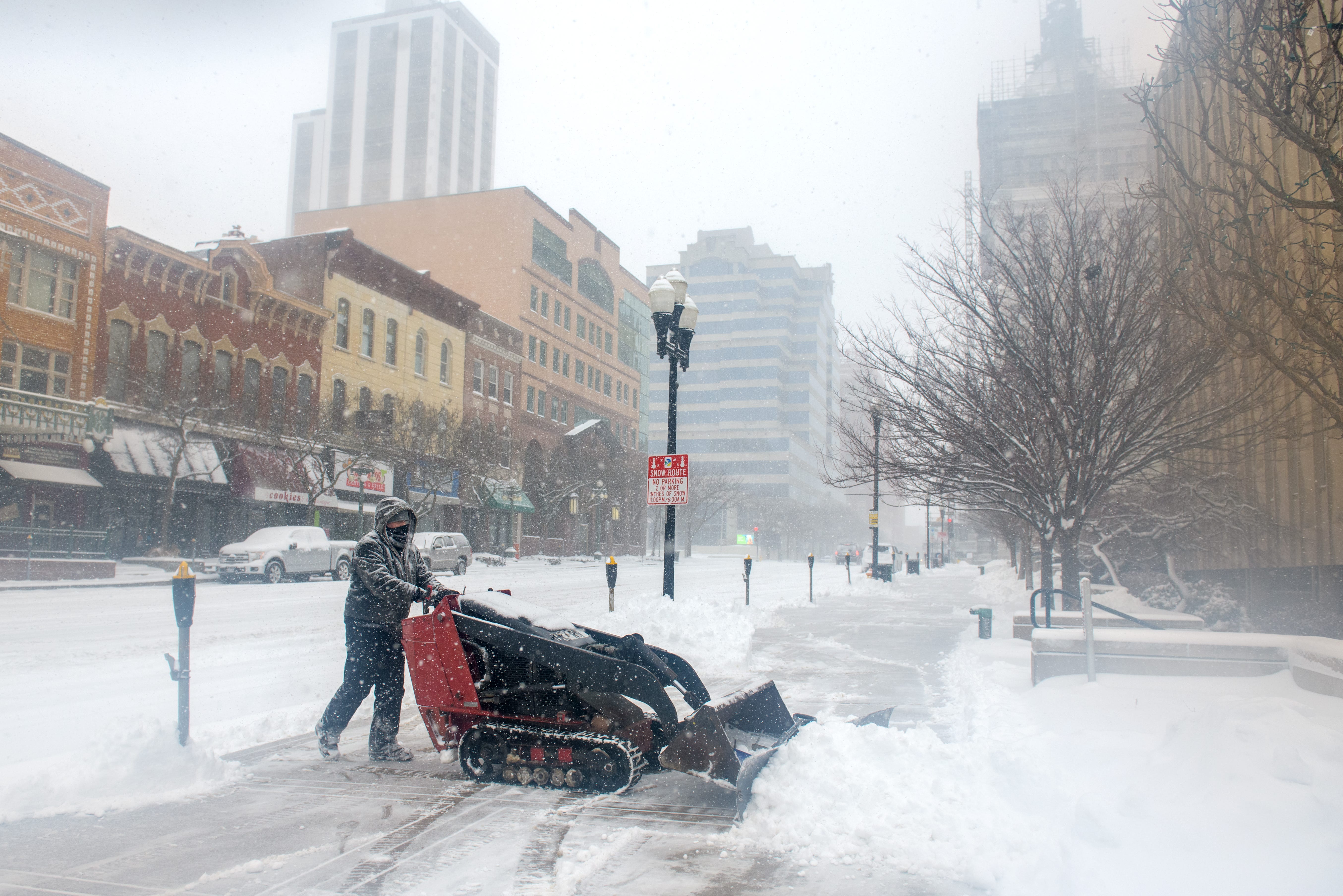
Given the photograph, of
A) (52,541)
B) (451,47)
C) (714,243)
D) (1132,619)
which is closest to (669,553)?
(1132,619)

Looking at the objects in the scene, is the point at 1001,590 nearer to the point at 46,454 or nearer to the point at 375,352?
the point at 46,454

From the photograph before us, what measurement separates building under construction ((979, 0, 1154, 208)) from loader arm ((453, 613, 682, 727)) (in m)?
79.0

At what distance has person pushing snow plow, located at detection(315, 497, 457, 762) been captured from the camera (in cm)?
577

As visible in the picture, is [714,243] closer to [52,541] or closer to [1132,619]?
[52,541]

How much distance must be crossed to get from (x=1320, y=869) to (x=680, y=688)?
3.38 metres

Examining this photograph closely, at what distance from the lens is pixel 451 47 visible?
189750 millimetres

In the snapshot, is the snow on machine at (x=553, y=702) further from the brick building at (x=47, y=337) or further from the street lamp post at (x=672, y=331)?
the brick building at (x=47, y=337)

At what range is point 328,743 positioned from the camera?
5.91 meters

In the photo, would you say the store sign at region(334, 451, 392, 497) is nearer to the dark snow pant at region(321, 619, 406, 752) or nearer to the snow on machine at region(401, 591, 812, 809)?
the dark snow pant at region(321, 619, 406, 752)

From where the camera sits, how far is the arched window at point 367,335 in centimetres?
4031

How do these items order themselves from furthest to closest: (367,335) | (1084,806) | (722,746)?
(367,335) < (722,746) < (1084,806)

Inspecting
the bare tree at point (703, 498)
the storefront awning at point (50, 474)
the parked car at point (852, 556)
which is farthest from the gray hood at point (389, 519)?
the bare tree at point (703, 498)

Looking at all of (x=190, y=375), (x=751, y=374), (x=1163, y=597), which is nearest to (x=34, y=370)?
(x=190, y=375)

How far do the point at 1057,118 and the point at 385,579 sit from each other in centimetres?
10134
